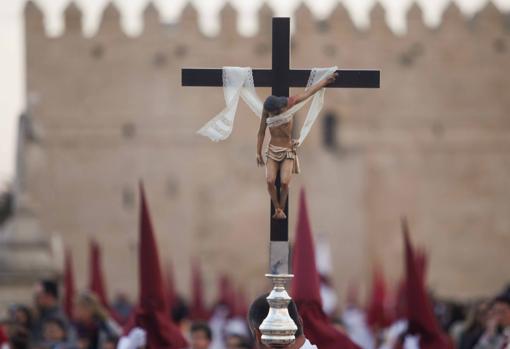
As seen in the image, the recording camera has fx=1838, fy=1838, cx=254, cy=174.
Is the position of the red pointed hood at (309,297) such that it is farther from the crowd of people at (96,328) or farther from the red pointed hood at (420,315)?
the red pointed hood at (420,315)

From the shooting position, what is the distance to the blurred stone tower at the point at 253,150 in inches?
1639

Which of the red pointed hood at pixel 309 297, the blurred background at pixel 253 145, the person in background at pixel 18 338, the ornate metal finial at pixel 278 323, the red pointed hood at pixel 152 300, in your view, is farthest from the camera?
the blurred background at pixel 253 145

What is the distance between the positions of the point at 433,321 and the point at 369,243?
31423 millimetres

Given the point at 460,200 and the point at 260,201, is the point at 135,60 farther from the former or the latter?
the point at 460,200

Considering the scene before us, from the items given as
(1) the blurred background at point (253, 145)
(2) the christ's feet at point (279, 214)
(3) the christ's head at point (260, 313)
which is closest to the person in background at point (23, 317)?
(3) the christ's head at point (260, 313)

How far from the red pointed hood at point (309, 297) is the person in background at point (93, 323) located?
10.4 ft

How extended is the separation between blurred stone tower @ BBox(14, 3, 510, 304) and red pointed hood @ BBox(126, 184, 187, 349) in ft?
102

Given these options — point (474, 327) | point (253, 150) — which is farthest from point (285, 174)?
point (253, 150)

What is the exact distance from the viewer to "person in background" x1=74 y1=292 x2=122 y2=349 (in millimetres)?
11633

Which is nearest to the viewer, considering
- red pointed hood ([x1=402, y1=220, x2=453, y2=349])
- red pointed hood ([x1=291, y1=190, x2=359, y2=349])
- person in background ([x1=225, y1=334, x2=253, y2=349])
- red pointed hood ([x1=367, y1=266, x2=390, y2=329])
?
red pointed hood ([x1=291, y1=190, x2=359, y2=349])

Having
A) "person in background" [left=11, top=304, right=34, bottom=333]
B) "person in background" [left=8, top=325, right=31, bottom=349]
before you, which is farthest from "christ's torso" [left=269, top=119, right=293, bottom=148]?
"person in background" [left=11, top=304, right=34, bottom=333]

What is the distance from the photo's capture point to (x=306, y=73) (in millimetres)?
6883

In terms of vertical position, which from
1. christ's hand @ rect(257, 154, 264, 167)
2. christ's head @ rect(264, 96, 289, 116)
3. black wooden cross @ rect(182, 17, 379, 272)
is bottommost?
christ's hand @ rect(257, 154, 264, 167)

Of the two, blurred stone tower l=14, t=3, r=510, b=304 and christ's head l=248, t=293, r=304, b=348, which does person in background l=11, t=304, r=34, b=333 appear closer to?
christ's head l=248, t=293, r=304, b=348
